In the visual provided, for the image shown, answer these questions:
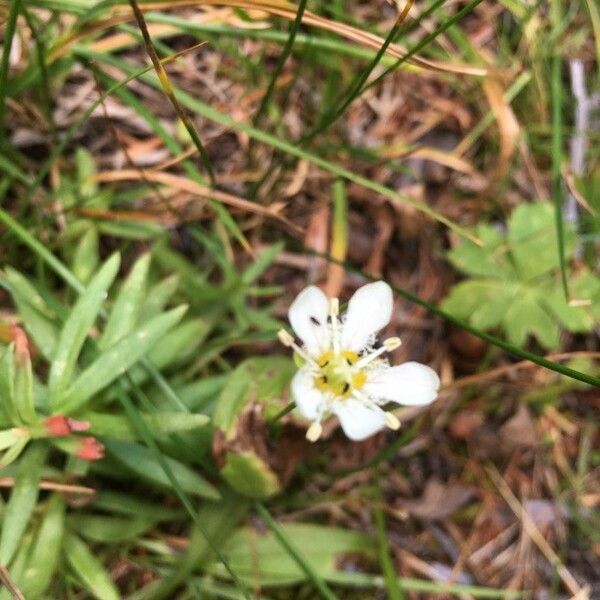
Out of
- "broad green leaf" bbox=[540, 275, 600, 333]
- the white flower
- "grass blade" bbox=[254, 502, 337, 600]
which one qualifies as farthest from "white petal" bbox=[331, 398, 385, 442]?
"broad green leaf" bbox=[540, 275, 600, 333]

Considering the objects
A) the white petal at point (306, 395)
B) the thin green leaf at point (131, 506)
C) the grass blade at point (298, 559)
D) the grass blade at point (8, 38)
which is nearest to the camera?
the white petal at point (306, 395)

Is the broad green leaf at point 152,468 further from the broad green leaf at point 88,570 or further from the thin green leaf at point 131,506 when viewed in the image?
the broad green leaf at point 88,570

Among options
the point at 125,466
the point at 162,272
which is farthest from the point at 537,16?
the point at 125,466

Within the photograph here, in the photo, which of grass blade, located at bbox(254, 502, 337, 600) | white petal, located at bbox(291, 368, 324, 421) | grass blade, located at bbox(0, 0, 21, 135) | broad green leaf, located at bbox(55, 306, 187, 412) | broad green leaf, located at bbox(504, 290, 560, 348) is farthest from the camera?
broad green leaf, located at bbox(504, 290, 560, 348)

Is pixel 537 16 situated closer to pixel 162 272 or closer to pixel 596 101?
pixel 596 101

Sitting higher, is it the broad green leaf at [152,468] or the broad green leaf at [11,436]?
the broad green leaf at [11,436]

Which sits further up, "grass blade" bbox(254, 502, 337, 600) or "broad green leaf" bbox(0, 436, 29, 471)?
"broad green leaf" bbox(0, 436, 29, 471)

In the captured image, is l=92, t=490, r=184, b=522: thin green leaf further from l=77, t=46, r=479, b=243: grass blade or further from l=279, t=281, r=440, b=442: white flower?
l=77, t=46, r=479, b=243: grass blade

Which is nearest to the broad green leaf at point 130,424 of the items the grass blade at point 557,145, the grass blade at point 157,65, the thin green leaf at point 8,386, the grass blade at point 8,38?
the thin green leaf at point 8,386
